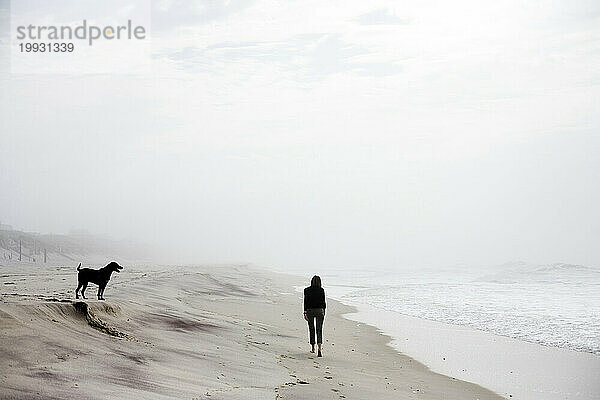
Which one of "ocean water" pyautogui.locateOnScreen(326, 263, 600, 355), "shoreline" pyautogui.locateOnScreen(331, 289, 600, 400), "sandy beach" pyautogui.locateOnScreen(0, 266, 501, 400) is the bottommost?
"ocean water" pyautogui.locateOnScreen(326, 263, 600, 355)

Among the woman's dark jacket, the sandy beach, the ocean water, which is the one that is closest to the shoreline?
the sandy beach

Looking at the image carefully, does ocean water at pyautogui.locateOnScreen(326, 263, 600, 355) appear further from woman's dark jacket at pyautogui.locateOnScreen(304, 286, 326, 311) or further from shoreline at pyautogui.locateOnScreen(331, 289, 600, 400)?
woman's dark jacket at pyautogui.locateOnScreen(304, 286, 326, 311)

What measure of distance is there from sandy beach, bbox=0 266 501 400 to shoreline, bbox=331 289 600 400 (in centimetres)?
63

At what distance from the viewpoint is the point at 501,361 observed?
1395cm

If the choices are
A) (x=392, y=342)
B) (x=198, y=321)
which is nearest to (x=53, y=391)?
(x=198, y=321)

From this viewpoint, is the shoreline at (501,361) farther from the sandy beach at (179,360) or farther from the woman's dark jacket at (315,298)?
the woman's dark jacket at (315,298)

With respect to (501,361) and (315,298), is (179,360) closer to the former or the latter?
(315,298)

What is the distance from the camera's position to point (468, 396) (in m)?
10.4

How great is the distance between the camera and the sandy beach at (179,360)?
781cm

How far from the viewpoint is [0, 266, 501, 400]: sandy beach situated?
7812 mm

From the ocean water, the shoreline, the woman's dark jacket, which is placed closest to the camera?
the shoreline

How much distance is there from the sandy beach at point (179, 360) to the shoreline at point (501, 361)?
2.05 ft

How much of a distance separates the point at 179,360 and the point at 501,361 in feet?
25.4

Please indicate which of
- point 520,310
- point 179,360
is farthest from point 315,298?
point 520,310
